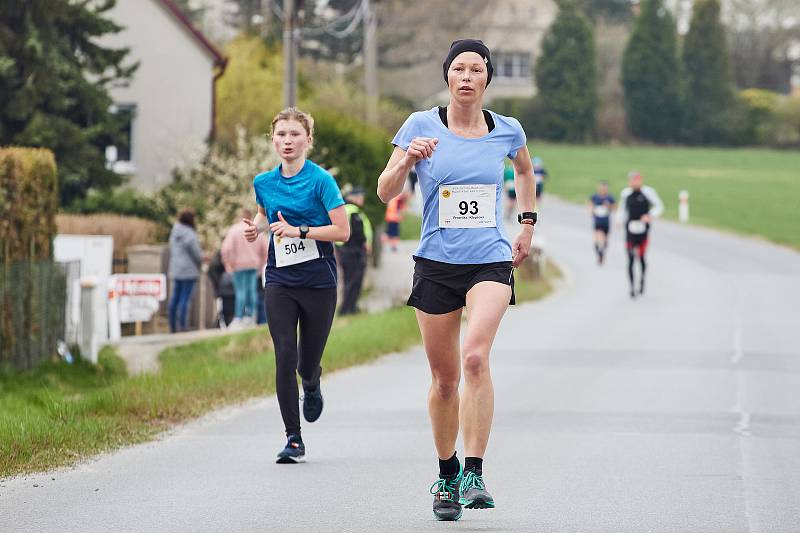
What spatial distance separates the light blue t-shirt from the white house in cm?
3052

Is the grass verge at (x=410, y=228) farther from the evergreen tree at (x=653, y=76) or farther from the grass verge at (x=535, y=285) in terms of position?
the evergreen tree at (x=653, y=76)

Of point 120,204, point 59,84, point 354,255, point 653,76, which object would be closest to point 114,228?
point 59,84

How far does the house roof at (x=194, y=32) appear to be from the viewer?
124 feet

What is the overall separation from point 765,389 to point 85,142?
17.4 metres

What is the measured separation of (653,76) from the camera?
9194cm

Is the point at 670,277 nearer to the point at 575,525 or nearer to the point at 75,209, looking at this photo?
the point at 75,209

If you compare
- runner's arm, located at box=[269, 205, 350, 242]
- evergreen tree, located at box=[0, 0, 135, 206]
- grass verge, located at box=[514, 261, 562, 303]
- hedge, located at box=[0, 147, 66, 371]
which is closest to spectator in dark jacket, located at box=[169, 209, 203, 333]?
grass verge, located at box=[514, 261, 562, 303]

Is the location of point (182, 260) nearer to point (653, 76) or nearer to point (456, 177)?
point (456, 177)

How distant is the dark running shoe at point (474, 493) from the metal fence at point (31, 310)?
8593 millimetres

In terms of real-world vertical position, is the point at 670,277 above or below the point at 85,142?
below

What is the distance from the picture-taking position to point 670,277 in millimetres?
31000

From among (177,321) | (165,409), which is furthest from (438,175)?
(177,321)

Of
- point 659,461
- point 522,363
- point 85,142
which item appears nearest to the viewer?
point 659,461

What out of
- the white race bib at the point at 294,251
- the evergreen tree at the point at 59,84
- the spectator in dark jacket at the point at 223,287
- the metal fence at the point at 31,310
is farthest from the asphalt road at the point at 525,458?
the evergreen tree at the point at 59,84
